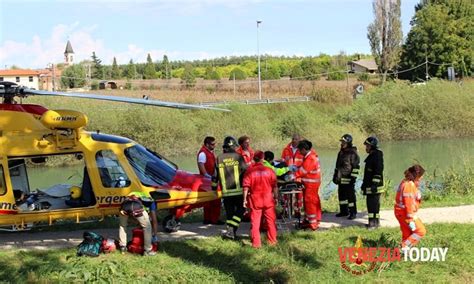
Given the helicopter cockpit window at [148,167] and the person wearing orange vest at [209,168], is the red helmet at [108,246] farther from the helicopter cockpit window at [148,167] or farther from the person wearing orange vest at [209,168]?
the person wearing orange vest at [209,168]

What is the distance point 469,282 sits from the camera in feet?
23.4

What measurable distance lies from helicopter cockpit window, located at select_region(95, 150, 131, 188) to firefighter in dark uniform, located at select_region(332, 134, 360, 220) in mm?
4033

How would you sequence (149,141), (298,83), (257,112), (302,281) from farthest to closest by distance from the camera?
(298,83) → (257,112) → (149,141) → (302,281)

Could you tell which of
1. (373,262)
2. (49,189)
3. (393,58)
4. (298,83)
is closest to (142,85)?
(298,83)

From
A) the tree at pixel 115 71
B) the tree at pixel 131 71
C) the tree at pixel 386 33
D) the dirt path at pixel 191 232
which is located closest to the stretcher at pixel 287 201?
the dirt path at pixel 191 232

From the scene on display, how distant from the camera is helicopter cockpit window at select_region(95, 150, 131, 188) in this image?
9414 millimetres

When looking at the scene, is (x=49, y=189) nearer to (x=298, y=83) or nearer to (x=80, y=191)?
(x=80, y=191)

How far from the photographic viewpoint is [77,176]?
32.3 feet

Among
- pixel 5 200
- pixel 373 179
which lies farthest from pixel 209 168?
pixel 5 200

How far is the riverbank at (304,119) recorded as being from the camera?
109 feet

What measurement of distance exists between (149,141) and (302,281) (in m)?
26.9
